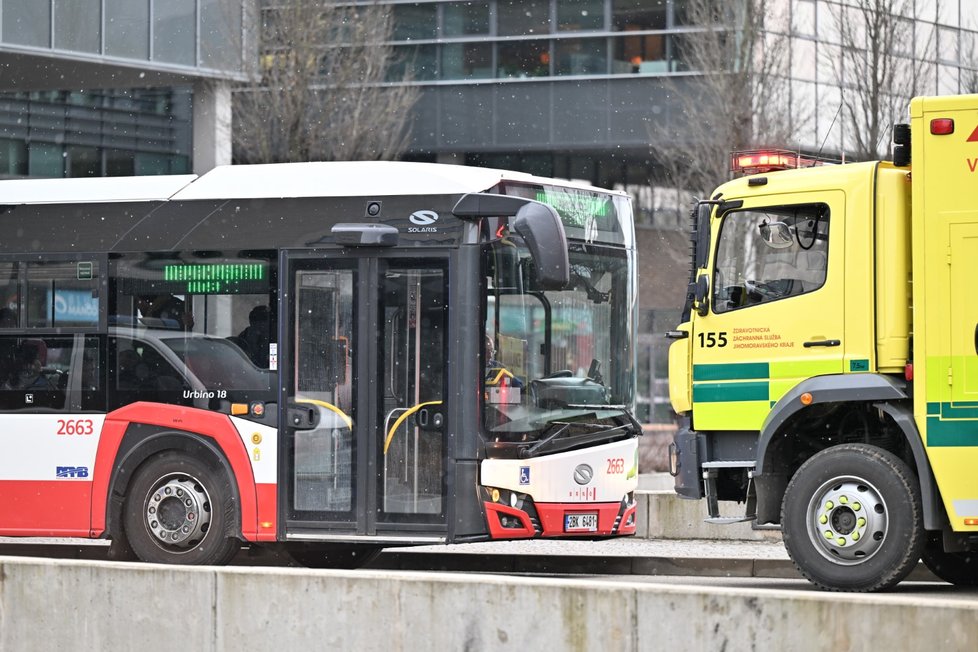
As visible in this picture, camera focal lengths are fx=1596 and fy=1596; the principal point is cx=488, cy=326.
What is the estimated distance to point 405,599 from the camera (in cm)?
879

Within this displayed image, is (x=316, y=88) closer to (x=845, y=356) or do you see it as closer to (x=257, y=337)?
(x=257, y=337)

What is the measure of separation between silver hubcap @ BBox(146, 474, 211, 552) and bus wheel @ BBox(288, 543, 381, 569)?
4.08 ft

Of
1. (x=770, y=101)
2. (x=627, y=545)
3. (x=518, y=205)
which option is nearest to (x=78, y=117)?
(x=770, y=101)

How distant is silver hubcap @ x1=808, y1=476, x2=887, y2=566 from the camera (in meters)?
9.96

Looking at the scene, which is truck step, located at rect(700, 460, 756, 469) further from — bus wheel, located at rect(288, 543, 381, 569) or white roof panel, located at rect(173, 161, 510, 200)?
bus wheel, located at rect(288, 543, 381, 569)

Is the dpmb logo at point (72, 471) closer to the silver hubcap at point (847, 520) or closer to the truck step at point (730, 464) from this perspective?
the truck step at point (730, 464)

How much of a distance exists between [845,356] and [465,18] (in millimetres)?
27104

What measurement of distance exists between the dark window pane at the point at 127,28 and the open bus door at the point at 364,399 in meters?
15.7

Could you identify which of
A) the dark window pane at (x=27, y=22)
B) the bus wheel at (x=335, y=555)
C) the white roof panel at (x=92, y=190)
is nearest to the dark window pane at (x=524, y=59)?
the dark window pane at (x=27, y=22)

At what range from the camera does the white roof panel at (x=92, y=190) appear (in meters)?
13.0

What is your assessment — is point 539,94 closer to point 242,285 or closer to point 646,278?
point 646,278

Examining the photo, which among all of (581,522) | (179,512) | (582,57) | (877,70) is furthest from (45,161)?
(581,522)

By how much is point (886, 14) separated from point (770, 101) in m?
2.89

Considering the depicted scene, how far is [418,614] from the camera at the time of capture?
8.76 m
